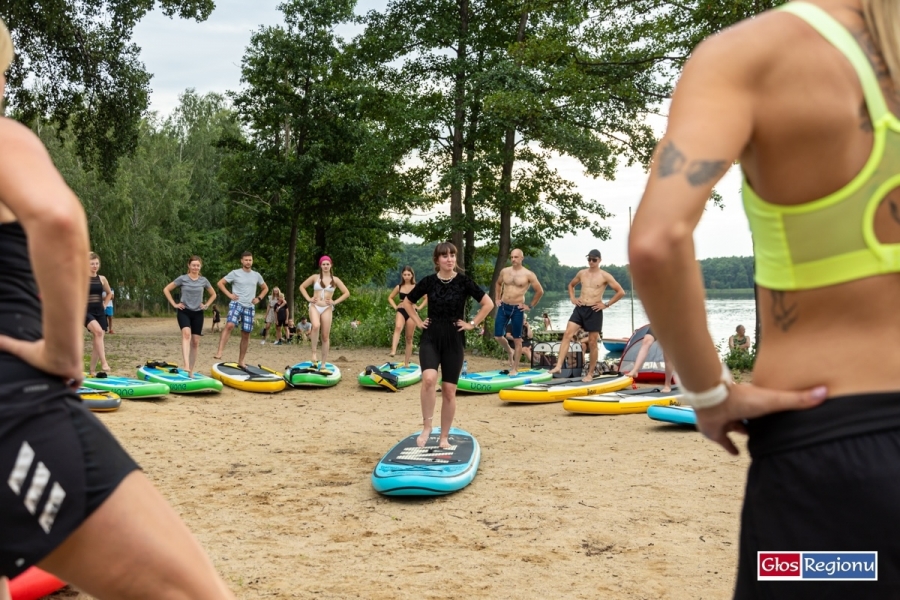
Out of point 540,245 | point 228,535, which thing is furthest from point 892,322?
point 540,245

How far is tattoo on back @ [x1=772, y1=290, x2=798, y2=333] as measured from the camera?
5.07 feet

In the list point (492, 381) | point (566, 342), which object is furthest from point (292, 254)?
point (566, 342)

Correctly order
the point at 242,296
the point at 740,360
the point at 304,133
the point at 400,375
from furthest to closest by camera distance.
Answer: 1. the point at 304,133
2. the point at 740,360
3. the point at 400,375
4. the point at 242,296

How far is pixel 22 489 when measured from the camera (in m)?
1.67

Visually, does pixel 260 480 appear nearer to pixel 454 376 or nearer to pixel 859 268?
pixel 454 376

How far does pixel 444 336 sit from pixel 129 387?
257 inches

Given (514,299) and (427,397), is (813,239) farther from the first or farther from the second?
(514,299)

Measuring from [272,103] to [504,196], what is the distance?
10.8 m

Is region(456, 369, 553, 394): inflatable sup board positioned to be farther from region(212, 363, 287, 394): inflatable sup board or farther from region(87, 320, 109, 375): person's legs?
region(87, 320, 109, 375): person's legs

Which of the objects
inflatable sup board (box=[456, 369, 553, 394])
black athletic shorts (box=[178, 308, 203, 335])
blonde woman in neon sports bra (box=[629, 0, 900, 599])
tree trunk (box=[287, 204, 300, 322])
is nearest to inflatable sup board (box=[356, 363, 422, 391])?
inflatable sup board (box=[456, 369, 553, 394])

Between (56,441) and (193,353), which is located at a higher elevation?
(56,441)

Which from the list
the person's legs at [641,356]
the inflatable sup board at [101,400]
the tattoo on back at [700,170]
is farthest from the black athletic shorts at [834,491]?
the person's legs at [641,356]

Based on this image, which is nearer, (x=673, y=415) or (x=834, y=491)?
(x=834, y=491)

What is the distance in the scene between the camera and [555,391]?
1324cm
